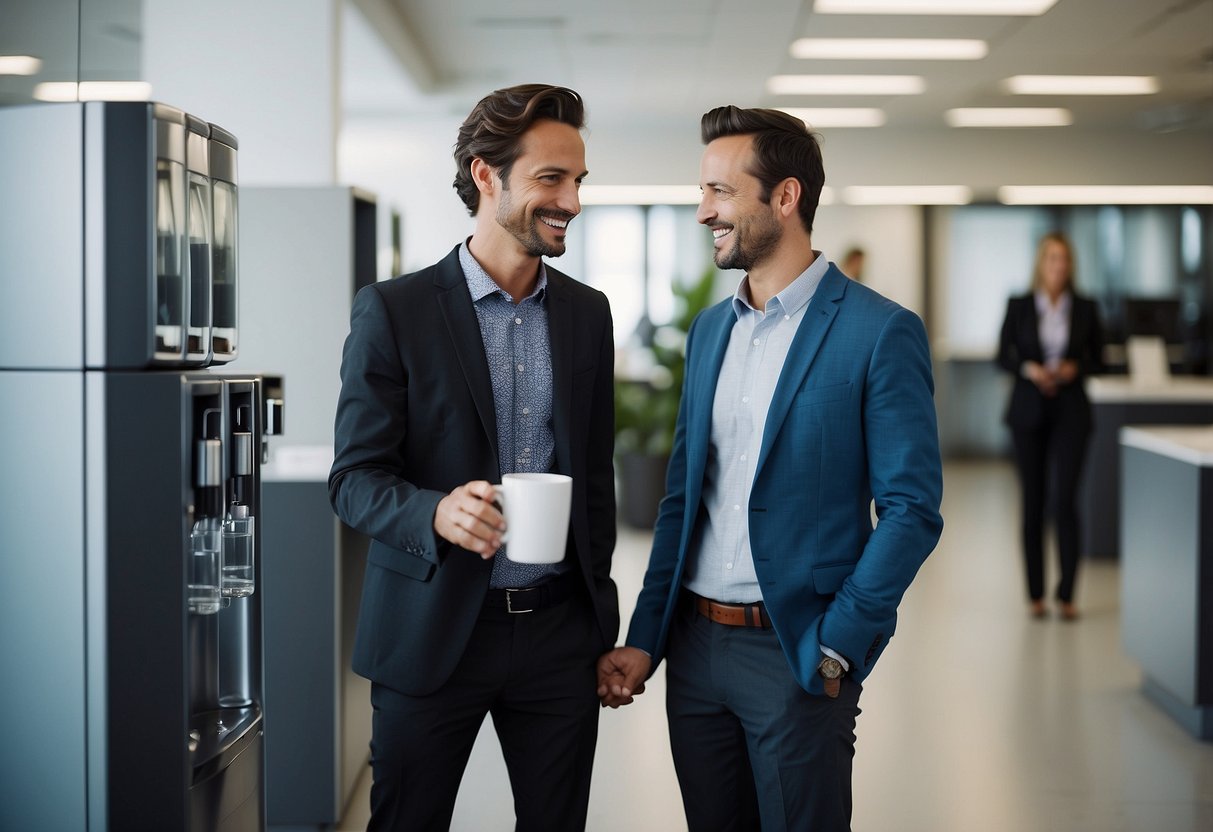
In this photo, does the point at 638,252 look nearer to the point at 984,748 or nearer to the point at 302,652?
the point at 984,748

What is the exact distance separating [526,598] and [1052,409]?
437 centimetres

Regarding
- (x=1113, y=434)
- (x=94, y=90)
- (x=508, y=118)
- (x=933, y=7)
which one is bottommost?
(x=1113, y=434)

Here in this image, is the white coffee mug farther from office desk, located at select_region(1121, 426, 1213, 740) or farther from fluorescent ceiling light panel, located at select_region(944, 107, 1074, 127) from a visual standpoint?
fluorescent ceiling light panel, located at select_region(944, 107, 1074, 127)

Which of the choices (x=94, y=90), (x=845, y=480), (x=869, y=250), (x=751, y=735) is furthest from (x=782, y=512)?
(x=869, y=250)

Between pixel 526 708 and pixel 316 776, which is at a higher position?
pixel 526 708

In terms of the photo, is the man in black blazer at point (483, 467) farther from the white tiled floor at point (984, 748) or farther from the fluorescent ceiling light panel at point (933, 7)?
the fluorescent ceiling light panel at point (933, 7)

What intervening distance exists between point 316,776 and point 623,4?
5.18 metres

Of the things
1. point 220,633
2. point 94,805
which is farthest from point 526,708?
point 94,805

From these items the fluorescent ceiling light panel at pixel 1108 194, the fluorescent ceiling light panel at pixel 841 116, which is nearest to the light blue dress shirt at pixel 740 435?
the fluorescent ceiling light panel at pixel 841 116

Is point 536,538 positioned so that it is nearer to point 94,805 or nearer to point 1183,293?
point 94,805

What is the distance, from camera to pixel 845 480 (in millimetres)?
1795

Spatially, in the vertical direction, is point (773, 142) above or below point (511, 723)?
above

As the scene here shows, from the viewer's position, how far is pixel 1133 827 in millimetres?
3107

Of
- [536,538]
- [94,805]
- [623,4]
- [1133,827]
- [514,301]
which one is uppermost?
[623,4]
